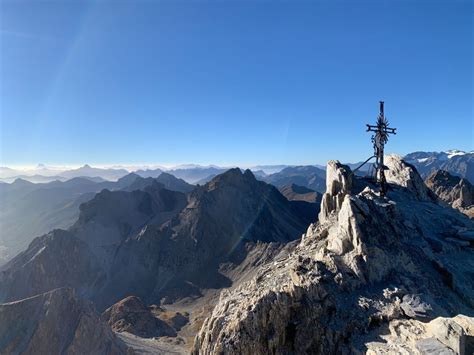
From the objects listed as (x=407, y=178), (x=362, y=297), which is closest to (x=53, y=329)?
(x=407, y=178)

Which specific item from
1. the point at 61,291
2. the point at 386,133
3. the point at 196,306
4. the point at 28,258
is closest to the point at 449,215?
the point at 386,133

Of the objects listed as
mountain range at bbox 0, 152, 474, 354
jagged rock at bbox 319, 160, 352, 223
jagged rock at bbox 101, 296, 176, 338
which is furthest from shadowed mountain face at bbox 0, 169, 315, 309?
jagged rock at bbox 319, 160, 352, 223

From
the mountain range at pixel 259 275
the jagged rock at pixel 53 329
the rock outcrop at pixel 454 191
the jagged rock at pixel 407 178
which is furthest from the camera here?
the rock outcrop at pixel 454 191

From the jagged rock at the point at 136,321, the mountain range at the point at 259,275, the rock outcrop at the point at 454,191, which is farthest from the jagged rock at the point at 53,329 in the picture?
the rock outcrop at the point at 454,191

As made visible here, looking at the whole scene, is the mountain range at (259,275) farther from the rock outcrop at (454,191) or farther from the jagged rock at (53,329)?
the rock outcrop at (454,191)

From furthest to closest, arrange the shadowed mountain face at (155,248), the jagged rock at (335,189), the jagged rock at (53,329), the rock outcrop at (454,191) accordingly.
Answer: the shadowed mountain face at (155,248), the rock outcrop at (454,191), the jagged rock at (53,329), the jagged rock at (335,189)

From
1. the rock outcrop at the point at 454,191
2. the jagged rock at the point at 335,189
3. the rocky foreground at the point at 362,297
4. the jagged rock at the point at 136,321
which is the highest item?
the jagged rock at the point at 335,189

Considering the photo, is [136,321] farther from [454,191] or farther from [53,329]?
[454,191]
